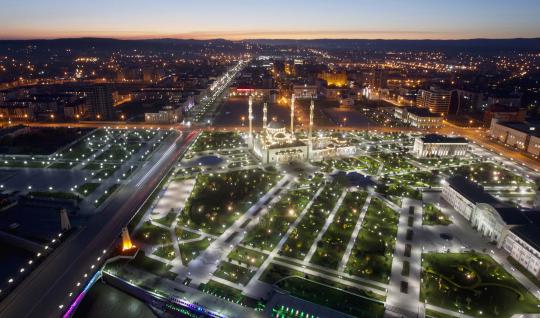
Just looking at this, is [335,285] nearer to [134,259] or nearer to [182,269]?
[182,269]

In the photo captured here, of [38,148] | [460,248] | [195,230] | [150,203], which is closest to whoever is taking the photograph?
[460,248]

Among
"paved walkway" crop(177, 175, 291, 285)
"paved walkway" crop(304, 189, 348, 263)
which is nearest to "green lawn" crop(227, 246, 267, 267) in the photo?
"paved walkway" crop(177, 175, 291, 285)

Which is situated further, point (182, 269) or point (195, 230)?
point (195, 230)

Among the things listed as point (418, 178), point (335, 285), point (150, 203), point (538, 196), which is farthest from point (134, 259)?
point (538, 196)

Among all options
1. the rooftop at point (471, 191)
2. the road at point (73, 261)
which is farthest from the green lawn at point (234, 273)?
the rooftop at point (471, 191)

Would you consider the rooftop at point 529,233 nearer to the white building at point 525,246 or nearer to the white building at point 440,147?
the white building at point 525,246

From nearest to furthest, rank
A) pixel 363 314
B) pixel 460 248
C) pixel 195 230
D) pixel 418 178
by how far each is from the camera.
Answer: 1. pixel 363 314
2. pixel 460 248
3. pixel 195 230
4. pixel 418 178

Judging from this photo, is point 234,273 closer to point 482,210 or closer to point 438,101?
point 482,210
